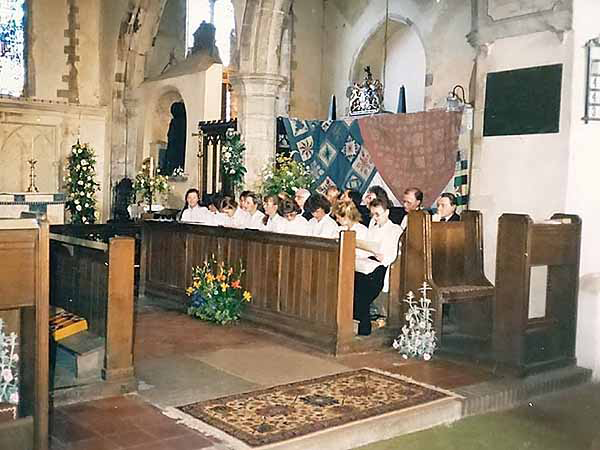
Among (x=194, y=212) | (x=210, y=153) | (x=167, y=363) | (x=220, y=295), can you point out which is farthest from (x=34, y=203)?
(x=167, y=363)

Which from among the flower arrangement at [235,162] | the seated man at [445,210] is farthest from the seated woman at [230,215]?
the seated man at [445,210]

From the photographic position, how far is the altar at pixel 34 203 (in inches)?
407

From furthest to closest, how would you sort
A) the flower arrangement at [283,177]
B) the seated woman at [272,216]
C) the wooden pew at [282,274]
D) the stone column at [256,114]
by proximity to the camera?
the stone column at [256,114]
the flower arrangement at [283,177]
the seated woman at [272,216]
the wooden pew at [282,274]

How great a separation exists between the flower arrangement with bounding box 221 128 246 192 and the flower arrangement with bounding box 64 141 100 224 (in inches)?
136

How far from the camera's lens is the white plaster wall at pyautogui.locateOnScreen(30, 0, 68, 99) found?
13.1 metres

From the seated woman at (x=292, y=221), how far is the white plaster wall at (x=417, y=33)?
5.59 m

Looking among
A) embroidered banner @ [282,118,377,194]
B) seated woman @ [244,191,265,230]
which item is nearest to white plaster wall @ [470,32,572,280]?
seated woman @ [244,191,265,230]

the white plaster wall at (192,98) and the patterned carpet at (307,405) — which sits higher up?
the white plaster wall at (192,98)

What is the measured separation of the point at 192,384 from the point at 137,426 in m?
0.87

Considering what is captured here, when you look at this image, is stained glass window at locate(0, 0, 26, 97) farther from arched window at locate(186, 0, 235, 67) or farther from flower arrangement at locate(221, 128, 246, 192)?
flower arrangement at locate(221, 128, 246, 192)

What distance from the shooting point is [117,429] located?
4000 mm

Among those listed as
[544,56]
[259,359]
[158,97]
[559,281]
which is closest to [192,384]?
[259,359]

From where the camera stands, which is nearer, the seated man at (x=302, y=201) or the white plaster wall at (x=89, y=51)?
the seated man at (x=302, y=201)

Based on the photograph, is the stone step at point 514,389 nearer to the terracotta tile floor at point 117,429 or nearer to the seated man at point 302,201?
the terracotta tile floor at point 117,429
